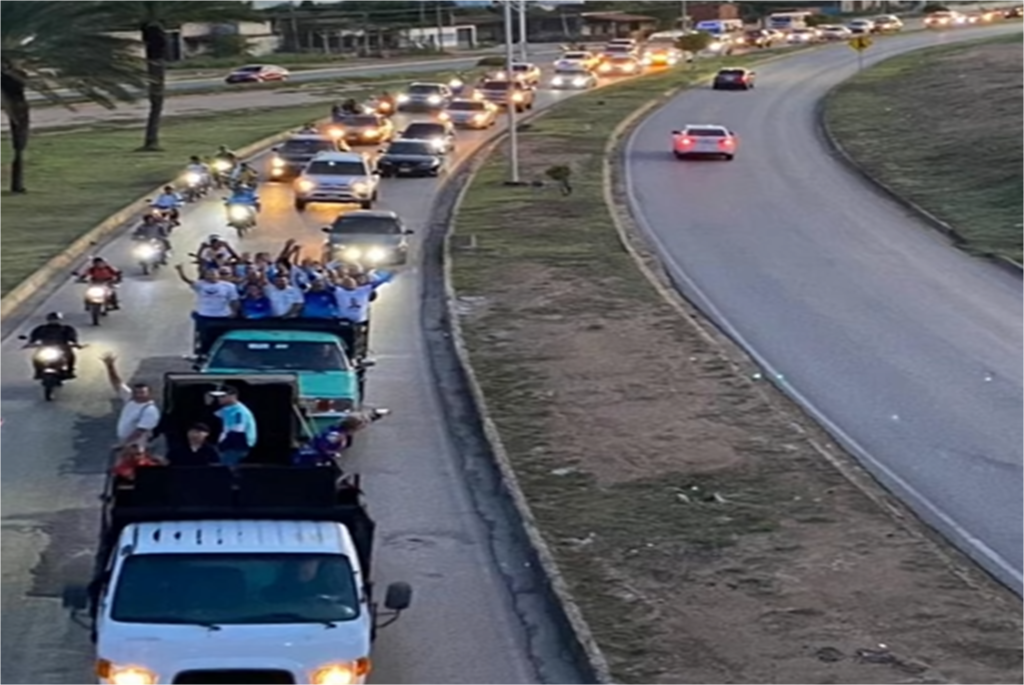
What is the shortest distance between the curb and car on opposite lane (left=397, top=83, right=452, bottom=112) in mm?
25340

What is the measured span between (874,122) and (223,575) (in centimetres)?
5920

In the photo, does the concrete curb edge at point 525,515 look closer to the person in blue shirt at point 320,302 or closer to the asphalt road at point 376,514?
the asphalt road at point 376,514

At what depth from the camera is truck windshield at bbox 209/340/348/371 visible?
2258cm

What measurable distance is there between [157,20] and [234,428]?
50.3 m

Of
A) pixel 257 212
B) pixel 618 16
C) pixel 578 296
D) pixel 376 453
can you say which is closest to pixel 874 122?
pixel 257 212

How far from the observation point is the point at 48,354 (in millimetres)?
25328

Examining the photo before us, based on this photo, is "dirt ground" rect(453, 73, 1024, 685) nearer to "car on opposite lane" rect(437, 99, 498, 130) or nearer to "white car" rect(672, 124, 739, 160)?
"white car" rect(672, 124, 739, 160)

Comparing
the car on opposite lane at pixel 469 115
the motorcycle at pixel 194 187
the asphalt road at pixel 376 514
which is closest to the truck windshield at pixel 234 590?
the asphalt road at pixel 376 514

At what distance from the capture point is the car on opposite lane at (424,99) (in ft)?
258

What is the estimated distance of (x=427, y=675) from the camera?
14.7m

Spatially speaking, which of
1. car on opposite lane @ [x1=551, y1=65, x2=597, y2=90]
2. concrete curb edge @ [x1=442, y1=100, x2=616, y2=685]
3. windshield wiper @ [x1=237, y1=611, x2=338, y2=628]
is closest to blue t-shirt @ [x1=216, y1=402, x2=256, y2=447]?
concrete curb edge @ [x1=442, y1=100, x2=616, y2=685]

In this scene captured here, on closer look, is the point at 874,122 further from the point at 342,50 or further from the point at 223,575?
the point at 342,50

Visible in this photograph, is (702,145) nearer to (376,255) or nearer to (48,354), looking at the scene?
(376,255)

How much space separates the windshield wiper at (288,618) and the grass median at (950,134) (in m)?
28.5
